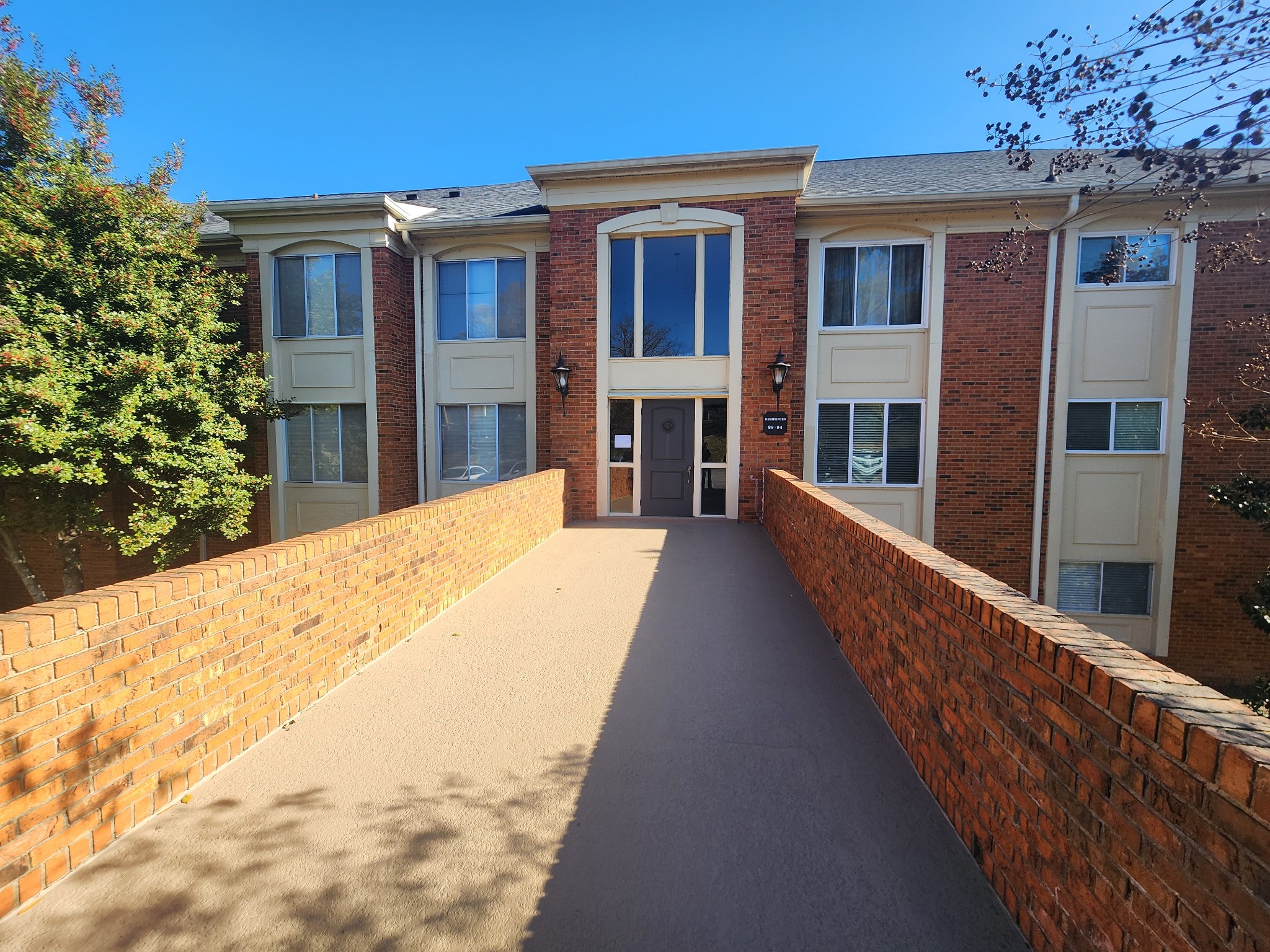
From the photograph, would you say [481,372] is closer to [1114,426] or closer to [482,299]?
[482,299]

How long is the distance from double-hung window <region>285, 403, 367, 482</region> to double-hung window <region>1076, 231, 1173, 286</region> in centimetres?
1407

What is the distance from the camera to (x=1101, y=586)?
9930 mm

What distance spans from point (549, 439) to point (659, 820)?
8.73m

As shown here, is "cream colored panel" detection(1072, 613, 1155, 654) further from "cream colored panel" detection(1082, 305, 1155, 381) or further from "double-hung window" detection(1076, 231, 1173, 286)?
"double-hung window" detection(1076, 231, 1173, 286)

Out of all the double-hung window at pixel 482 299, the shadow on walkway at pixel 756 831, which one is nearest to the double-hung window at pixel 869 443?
the double-hung window at pixel 482 299

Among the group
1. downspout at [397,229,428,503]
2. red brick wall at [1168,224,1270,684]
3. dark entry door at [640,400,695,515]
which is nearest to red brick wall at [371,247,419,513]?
downspout at [397,229,428,503]

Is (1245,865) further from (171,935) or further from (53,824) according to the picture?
(53,824)

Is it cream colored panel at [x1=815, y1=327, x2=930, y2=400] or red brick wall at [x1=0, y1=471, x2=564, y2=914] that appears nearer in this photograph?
red brick wall at [x1=0, y1=471, x2=564, y2=914]

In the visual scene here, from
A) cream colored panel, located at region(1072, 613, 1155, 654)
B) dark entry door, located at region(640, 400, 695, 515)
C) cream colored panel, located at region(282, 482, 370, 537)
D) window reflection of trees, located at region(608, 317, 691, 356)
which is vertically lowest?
cream colored panel, located at region(1072, 613, 1155, 654)

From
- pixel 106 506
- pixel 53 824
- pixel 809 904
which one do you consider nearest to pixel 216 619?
pixel 53 824

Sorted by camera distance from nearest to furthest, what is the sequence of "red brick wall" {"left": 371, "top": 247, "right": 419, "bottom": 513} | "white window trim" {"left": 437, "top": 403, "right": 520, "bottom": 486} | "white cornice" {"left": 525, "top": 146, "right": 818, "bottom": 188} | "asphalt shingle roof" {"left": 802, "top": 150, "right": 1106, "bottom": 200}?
1. "white cornice" {"left": 525, "top": 146, "right": 818, "bottom": 188}
2. "asphalt shingle roof" {"left": 802, "top": 150, "right": 1106, "bottom": 200}
3. "red brick wall" {"left": 371, "top": 247, "right": 419, "bottom": 513}
4. "white window trim" {"left": 437, "top": 403, "right": 520, "bottom": 486}

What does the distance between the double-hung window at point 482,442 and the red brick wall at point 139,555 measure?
12.5 feet

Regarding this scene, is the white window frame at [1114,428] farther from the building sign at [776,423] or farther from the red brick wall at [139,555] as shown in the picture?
the red brick wall at [139,555]

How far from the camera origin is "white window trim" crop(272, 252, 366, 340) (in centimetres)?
1078
